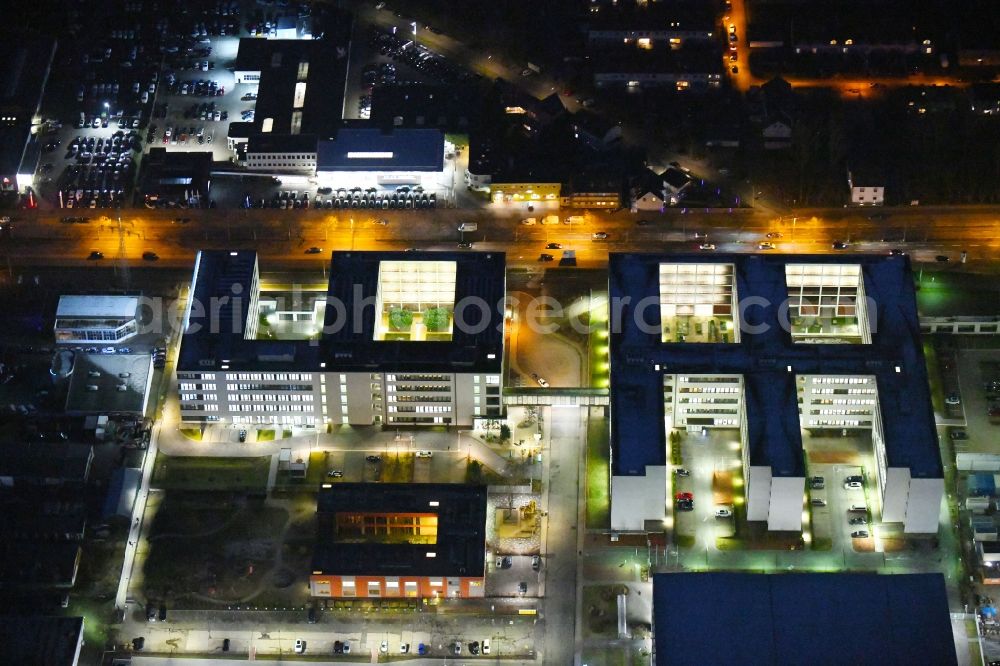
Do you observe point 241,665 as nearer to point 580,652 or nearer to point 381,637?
point 381,637

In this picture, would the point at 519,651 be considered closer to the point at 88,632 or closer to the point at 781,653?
the point at 781,653

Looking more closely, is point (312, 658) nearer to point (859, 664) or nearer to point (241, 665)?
point (241, 665)

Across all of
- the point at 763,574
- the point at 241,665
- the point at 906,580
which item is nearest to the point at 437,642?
the point at 241,665

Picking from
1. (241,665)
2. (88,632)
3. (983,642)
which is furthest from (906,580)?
(88,632)

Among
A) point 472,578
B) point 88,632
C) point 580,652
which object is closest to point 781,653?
point 580,652
